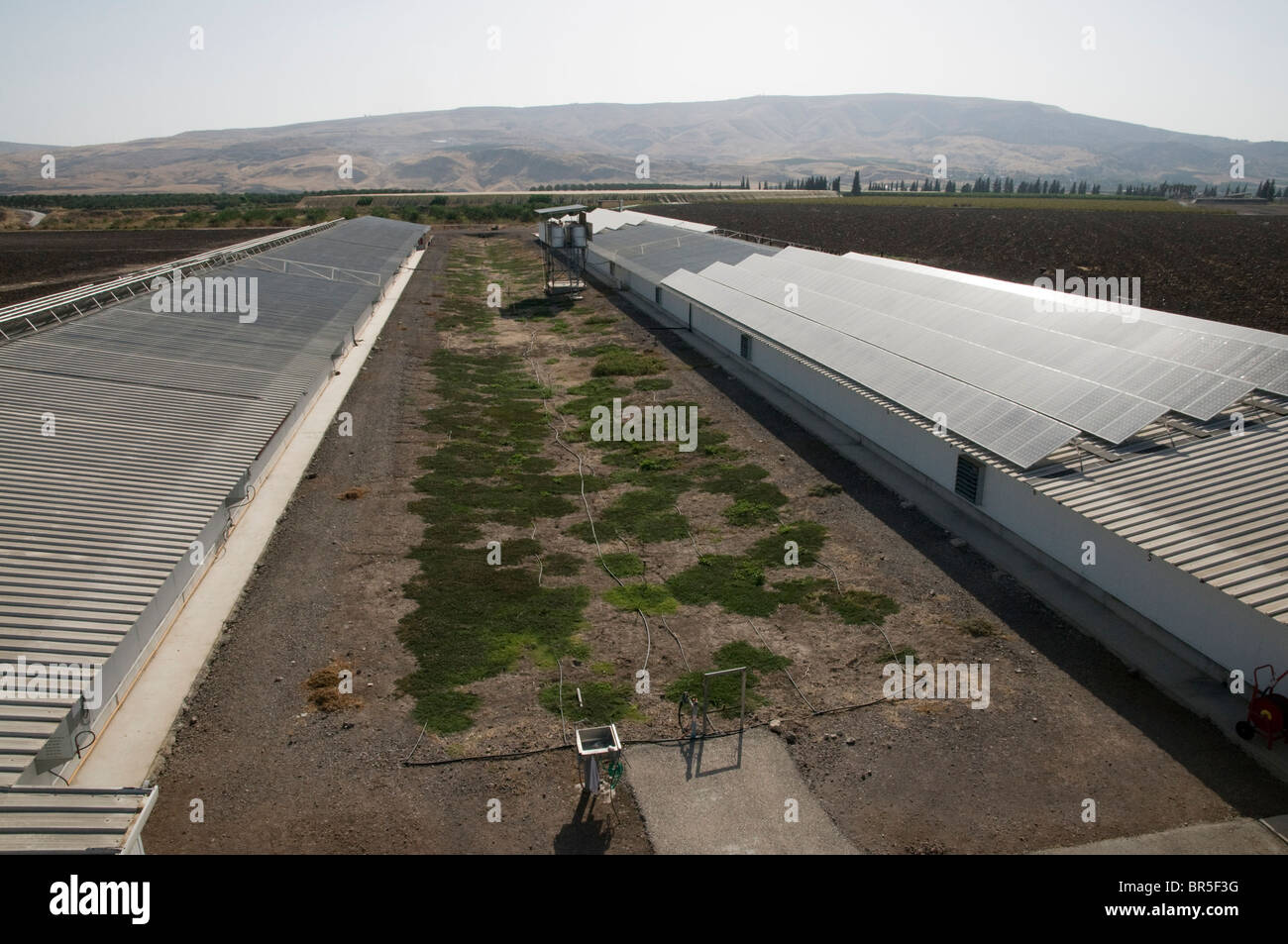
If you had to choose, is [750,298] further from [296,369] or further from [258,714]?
[258,714]

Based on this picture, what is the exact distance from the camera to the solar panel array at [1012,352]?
870 inches

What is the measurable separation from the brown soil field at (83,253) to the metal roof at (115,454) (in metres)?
31.9

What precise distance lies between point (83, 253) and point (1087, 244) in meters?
102

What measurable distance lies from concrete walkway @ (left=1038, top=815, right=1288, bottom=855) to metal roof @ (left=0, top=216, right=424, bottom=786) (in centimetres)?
1625

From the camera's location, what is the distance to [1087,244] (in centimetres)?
8138

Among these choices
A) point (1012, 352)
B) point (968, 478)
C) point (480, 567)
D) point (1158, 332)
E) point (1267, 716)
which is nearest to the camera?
point (1267, 716)

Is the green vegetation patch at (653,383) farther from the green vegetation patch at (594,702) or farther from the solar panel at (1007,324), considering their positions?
the green vegetation patch at (594,702)

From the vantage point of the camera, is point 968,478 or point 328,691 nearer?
point 328,691

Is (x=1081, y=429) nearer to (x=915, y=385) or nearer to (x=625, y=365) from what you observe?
(x=915, y=385)

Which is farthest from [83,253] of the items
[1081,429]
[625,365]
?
[1081,429]
